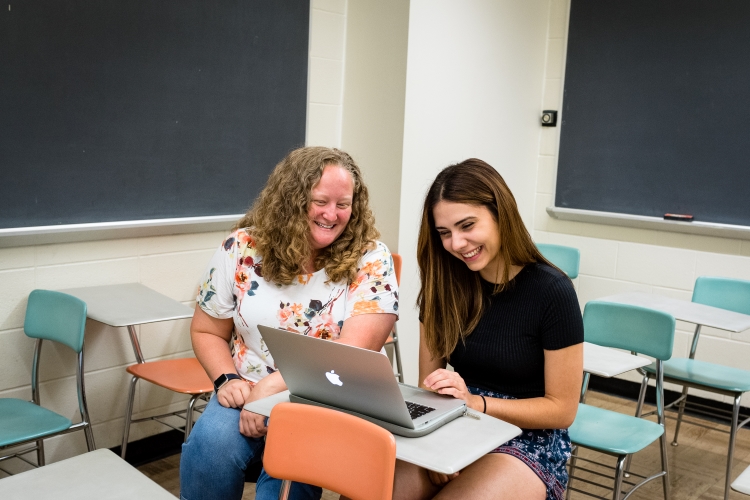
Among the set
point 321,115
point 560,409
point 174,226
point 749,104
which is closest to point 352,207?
point 560,409

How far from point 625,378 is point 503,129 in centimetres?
157

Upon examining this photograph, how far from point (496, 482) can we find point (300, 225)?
0.82 metres

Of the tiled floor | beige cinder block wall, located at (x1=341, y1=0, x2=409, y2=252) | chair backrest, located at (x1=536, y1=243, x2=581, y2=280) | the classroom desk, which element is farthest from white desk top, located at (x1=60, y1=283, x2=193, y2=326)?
chair backrest, located at (x1=536, y1=243, x2=581, y2=280)

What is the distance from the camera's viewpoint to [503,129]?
415cm

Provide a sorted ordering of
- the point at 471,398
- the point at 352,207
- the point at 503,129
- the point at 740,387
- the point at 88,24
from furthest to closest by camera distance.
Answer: the point at 503,129 → the point at 740,387 → the point at 88,24 → the point at 352,207 → the point at 471,398

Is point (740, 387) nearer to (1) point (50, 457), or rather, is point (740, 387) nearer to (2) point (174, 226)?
(2) point (174, 226)

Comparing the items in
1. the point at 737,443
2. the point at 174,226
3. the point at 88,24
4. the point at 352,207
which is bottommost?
the point at 737,443

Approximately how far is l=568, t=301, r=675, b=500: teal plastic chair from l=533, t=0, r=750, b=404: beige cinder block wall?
1.36 meters

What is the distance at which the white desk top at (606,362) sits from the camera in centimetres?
230

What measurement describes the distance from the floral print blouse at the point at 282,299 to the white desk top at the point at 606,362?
735 millimetres

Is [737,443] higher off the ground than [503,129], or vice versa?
[503,129]

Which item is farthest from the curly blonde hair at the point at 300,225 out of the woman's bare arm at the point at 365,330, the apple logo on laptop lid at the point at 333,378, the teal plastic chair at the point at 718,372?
the teal plastic chair at the point at 718,372

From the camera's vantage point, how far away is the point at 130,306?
2.57m

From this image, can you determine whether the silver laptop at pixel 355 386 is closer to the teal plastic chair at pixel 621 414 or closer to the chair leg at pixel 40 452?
the teal plastic chair at pixel 621 414
